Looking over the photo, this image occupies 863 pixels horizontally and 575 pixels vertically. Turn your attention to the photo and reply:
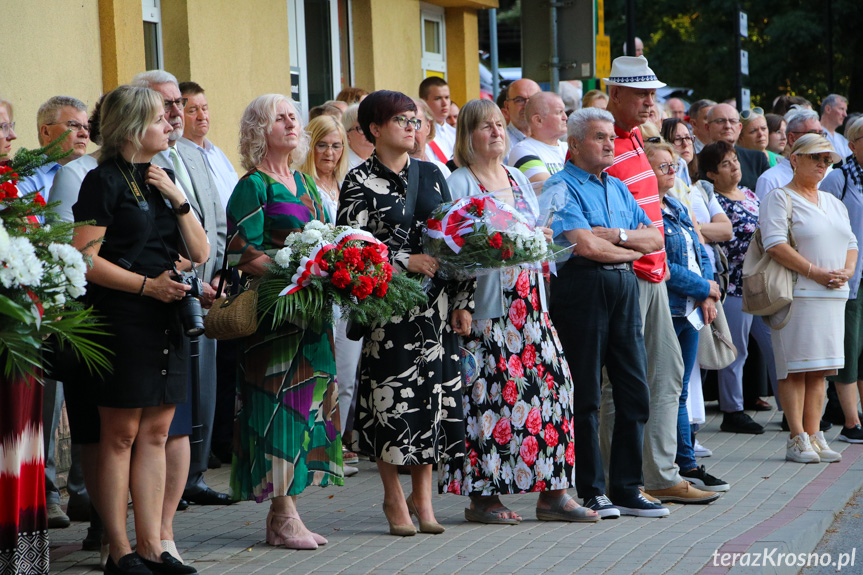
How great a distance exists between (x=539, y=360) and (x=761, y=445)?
366 centimetres

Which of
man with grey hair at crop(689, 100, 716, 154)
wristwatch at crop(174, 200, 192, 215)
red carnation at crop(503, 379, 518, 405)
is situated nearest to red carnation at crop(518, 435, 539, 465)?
red carnation at crop(503, 379, 518, 405)

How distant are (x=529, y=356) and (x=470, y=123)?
1.33m

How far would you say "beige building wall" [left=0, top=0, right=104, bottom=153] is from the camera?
344 inches

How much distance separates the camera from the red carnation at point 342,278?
5613 millimetres

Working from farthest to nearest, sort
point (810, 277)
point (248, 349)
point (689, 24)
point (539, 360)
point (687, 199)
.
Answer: point (689, 24) < point (810, 277) < point (687, 199) < point (539, 360) < point (248, 349)

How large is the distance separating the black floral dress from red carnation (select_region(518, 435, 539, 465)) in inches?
17.0

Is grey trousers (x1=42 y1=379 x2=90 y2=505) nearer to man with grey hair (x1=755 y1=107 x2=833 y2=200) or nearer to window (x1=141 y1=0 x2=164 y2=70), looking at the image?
window (x1=141 y1=0 x2=164 y2=70)

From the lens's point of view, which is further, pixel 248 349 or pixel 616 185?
pixel 616 185

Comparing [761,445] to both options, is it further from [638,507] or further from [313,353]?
[313,353]

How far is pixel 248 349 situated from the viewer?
617 centimetres

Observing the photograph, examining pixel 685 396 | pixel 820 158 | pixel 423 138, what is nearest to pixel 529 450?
pixel 685 396

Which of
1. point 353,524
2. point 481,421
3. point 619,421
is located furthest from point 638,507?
point 353,524

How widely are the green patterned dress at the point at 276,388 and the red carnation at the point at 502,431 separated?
94cm

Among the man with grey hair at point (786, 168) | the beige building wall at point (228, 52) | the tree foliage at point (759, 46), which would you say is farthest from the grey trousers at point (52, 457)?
the tree foliage at point (759, 46)
